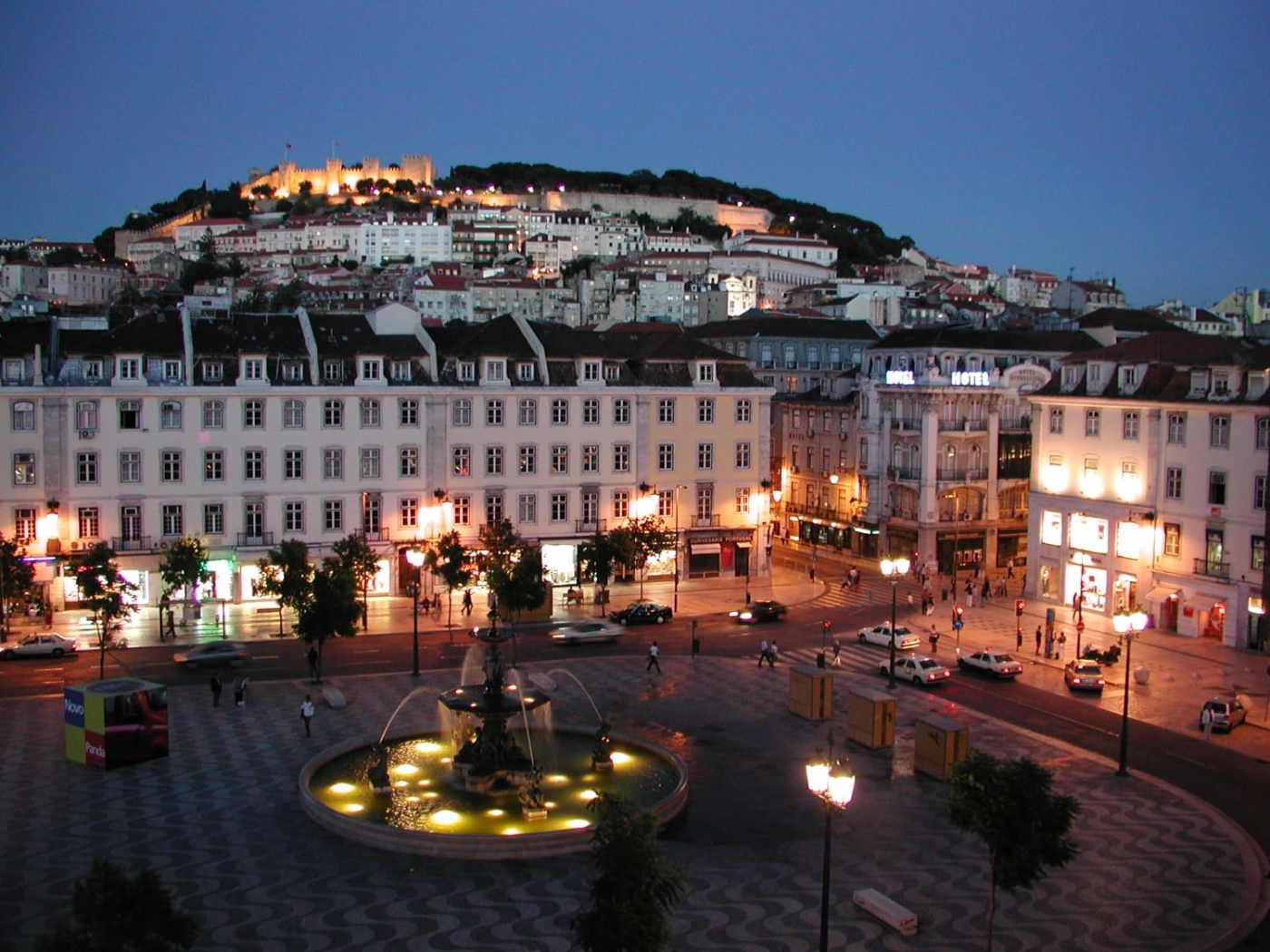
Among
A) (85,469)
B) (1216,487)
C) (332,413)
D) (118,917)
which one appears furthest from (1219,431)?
(85,469)

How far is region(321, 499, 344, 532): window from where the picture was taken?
48.8m

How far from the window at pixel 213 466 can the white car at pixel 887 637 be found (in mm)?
25105

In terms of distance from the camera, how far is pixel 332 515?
161 ft

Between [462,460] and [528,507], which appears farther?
[528,507]

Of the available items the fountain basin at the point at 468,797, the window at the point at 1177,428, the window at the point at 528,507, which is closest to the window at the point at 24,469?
the window at the point at 528,507

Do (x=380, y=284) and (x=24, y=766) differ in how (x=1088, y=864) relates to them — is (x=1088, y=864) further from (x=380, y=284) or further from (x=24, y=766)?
(x=380, y=284)

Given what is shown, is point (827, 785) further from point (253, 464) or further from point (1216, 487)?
point (253, 464)

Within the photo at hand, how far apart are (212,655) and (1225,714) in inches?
1151

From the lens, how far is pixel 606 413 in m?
53.2

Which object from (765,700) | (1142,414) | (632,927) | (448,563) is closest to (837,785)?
(632,927)

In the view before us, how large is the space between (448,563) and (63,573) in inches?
559

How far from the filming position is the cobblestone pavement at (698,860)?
19.5m

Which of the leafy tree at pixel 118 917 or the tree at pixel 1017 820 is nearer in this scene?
the leafy tree at pixel 118 917

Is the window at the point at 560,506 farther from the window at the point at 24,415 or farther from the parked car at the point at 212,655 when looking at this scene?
the window at the point at 24,415
